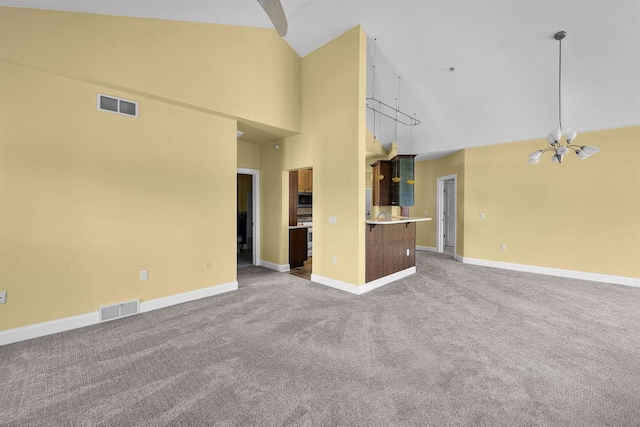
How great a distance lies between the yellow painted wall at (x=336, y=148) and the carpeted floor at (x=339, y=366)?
0.92 metres

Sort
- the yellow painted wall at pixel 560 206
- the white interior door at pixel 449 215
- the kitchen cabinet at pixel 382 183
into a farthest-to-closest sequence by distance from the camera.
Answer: the white interior door at pixel 449 215
the kitchen cabinet at pixel 382 183
the yellow painted wall at pixel 560 206

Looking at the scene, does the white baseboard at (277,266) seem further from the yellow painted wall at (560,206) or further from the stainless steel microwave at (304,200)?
the yellow painted wall at (560,206)

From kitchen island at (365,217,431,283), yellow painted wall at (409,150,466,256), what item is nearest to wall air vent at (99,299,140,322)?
kitchen island at (365,217,431,283)

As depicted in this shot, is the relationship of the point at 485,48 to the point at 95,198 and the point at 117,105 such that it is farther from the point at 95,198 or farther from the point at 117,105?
the point at 95,198

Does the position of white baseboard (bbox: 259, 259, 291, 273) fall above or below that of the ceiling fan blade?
below

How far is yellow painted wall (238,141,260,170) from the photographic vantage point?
561cm

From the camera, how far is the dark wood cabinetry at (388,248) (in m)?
4.28

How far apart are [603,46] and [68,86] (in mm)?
6438

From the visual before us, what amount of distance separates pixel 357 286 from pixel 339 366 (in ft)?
6.25

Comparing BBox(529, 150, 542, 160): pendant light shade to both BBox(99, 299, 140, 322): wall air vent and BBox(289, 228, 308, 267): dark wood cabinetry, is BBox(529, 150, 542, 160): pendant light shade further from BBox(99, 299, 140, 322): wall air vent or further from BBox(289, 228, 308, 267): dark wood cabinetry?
BBox(99, 299, 140, 322): wall air vent

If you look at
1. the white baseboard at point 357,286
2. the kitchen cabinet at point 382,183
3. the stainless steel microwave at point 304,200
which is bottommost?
the white baseboard at point 357,286

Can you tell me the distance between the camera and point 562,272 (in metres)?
5.01

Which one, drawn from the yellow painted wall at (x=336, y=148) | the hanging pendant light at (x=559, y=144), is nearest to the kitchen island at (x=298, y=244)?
the yellow painted wall at (x=336, y=148)

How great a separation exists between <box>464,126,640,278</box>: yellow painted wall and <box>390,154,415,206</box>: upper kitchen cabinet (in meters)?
1.30
